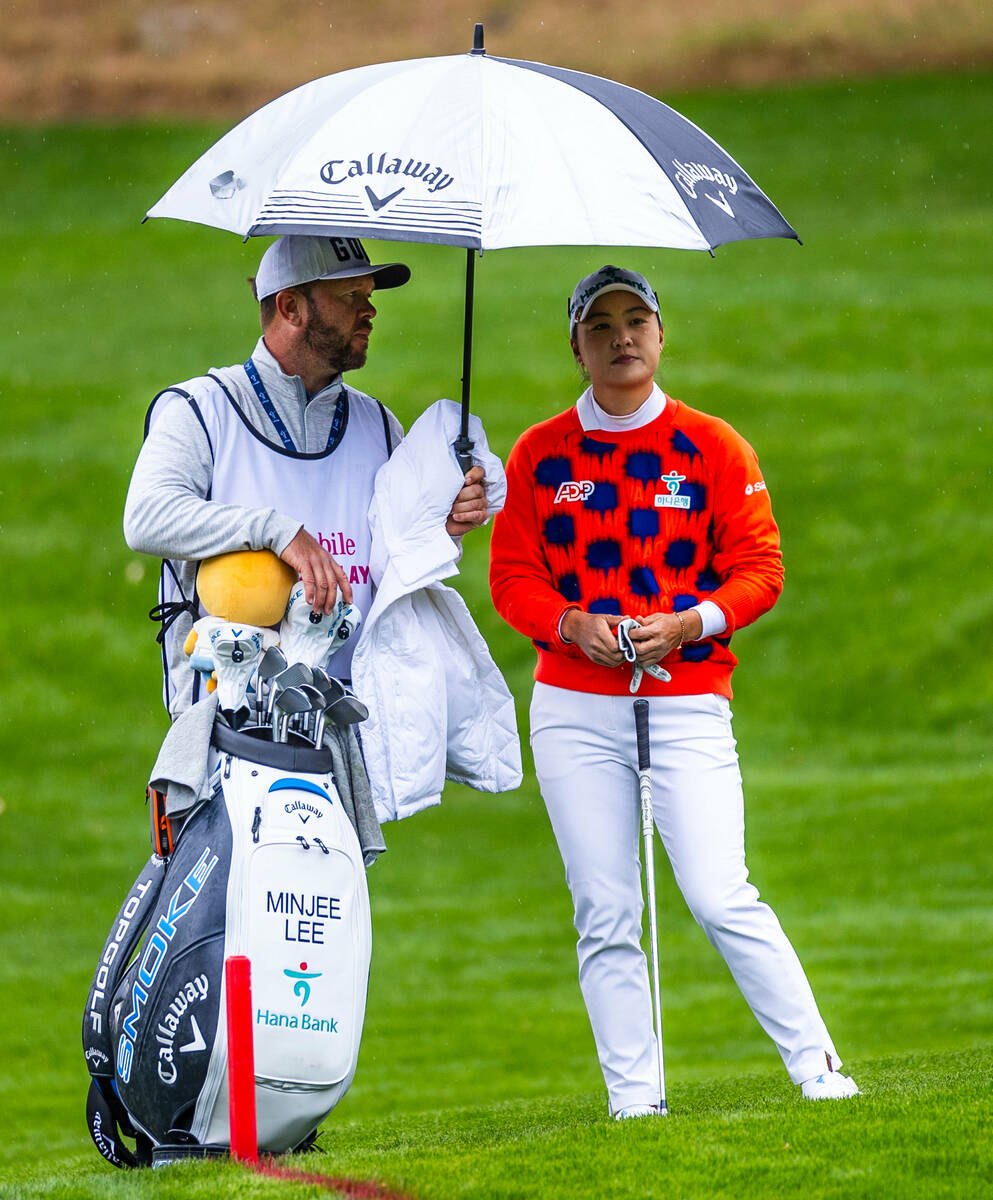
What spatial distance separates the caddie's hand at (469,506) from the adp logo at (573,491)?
0.73 ft

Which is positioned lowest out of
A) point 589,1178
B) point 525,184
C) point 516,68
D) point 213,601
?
point 589,1178

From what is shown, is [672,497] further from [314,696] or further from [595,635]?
[314,696]

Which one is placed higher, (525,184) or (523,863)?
(525,184)

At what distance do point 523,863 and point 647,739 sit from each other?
8438 millimetres

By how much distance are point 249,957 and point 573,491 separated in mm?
1482

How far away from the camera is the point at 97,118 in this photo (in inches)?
1356

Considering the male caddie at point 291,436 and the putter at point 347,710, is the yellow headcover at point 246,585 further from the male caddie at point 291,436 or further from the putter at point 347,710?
the putter at point 347,710

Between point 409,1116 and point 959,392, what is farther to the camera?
point 959,392

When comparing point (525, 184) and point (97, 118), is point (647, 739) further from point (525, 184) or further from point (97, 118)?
point (97, 118)

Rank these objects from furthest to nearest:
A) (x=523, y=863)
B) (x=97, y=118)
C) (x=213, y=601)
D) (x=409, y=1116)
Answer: (x=97, y=118) < (x=523, y=863) < (x=409, y=1116) < (x=213, y=601)

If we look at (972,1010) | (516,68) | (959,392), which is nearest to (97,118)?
(959,392)

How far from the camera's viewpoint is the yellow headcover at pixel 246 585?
15.6 ft

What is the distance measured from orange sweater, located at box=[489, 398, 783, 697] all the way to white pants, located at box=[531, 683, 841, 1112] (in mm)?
107

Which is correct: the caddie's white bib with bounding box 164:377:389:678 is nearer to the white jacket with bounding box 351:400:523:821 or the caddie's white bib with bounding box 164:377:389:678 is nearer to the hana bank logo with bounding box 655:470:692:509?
the white jacket with bounding box 351:400:523:821
